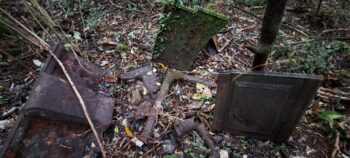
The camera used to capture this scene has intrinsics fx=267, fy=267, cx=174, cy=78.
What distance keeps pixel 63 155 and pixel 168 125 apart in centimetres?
98

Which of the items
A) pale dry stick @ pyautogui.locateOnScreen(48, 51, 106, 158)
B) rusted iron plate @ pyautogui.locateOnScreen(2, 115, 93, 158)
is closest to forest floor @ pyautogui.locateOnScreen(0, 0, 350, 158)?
pale dry stick @ pyautogui.locateOnScreen(48, 51, 106, 158)

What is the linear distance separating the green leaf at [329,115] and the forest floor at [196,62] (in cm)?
4

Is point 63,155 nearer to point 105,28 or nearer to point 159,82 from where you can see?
point 159,82

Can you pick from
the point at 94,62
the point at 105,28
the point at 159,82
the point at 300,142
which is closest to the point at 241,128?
the point at 300,142

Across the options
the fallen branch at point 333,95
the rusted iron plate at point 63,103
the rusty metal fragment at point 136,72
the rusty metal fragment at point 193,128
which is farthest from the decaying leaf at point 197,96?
the fallen branch at point 333,95

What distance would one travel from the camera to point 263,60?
207 cm

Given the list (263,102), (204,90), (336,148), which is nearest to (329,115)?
(336,148)

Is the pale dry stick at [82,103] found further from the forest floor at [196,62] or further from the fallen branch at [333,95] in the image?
the fallen branch at [333,95]

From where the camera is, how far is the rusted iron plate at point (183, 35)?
3.24 m

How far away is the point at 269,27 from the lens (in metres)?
1.82

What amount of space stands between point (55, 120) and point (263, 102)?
1731mm

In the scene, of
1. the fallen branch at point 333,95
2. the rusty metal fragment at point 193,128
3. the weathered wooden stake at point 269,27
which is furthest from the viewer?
the fallen branch at point 333,95

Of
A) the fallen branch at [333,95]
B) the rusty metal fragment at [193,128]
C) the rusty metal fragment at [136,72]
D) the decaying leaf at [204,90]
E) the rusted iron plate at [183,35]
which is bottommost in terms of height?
the rusty metal fragment at [193,128]

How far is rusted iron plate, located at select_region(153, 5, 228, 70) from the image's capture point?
10.6 ft
